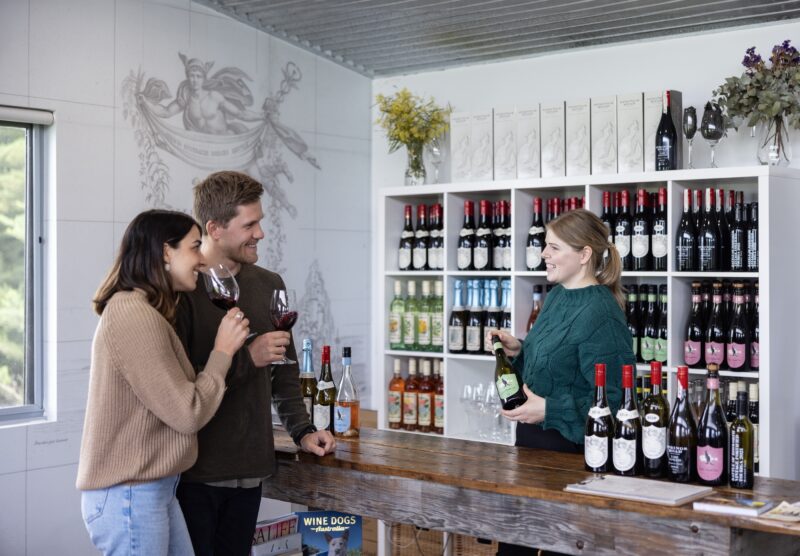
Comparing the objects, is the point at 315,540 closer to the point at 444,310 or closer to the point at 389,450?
the point at 389,450

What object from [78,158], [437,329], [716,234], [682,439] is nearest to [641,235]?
[716,234]

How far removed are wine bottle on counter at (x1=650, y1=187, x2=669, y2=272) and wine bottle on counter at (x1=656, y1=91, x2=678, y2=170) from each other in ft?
0.35

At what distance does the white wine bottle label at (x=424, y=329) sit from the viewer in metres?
4.34

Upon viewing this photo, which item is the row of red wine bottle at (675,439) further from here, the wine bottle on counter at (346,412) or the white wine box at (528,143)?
the white wine box at (528,143)

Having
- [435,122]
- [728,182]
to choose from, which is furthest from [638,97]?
[435,122]

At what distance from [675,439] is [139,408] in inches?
48.8

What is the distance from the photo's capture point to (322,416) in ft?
9.05

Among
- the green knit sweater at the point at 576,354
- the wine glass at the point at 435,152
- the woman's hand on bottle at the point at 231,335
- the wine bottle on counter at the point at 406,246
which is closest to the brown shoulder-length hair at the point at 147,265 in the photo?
the woman's hand on bottle at the point at 231,335

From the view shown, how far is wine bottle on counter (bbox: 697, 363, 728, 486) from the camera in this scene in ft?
6.77

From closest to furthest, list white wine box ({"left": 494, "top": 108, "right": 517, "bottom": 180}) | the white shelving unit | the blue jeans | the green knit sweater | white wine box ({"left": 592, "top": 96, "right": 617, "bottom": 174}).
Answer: the blue jeans, the green knit sweater, the white shelving unit, white wine box ({"left": 592, "top": 96, "right": 617, "bottom": 174}), white wine box ({"left": 494, "top": 108, "right": 517, "bottom": 180})

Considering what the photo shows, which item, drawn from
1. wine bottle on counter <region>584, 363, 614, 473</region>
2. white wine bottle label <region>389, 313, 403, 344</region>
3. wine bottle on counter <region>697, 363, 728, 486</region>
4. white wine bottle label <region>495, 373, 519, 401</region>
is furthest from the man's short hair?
white wine bottle label <region>389, 313, 403, 344</region>

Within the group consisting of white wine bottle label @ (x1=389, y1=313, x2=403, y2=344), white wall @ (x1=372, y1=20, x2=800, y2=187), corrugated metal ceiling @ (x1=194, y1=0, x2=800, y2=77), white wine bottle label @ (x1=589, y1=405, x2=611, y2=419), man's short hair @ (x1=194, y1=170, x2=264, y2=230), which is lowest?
white wine bottle label @ (x1=589, y1=405, x2=611, y2=419)

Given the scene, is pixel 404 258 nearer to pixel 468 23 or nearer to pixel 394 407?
pixel 394 407

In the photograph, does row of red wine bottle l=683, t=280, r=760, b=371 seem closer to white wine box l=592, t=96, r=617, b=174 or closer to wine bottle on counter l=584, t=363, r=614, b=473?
white wine box l=592, t=96, r=617, b=174
